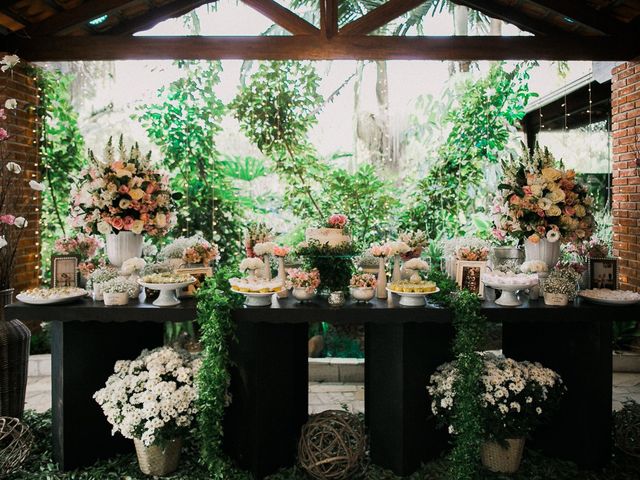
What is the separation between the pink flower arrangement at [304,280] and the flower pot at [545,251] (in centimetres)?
132

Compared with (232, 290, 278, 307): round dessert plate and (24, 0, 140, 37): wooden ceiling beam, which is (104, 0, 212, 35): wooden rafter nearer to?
(24, 0, 140, 37): wooden ceiling beam

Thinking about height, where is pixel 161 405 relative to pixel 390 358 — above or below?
below

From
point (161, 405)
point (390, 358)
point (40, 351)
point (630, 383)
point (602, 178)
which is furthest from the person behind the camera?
point (602, 178)

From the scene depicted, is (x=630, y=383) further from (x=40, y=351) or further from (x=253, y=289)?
(x=40, y=351)

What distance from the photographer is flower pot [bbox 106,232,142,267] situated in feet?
11.1

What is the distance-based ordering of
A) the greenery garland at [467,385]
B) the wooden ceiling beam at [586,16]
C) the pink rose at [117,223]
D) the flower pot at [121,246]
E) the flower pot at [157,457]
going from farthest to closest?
the wooden ceiling beam at [586,16], the flower pot at [121,246], the pink rose at [117,223], the flower pot at [157,457], the greenery garland at [467,385]

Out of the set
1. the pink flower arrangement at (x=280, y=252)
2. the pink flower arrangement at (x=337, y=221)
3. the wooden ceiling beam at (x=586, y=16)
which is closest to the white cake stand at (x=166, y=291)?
the pink flower arrangement at (x=280, y=252)

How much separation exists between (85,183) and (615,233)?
468cm

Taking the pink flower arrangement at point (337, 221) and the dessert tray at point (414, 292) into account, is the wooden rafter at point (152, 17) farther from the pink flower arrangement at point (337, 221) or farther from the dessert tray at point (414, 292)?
the dessert tray at point (414, 292)

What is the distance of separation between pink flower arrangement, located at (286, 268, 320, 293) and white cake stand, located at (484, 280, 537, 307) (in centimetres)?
95

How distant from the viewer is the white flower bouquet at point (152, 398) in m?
3.00

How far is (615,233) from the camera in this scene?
5.28 metres

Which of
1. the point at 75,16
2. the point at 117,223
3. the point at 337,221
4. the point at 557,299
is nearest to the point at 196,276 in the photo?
the point at 117,223

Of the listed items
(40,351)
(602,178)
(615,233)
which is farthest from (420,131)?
(40,351)
